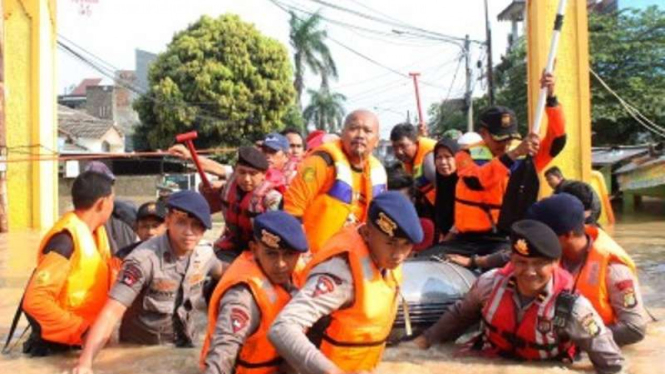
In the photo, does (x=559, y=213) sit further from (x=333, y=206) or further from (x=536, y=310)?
(x=333, y=206)

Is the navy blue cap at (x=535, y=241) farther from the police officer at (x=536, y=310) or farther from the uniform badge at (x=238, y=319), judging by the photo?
the uniform badge at (x=238, y=319)

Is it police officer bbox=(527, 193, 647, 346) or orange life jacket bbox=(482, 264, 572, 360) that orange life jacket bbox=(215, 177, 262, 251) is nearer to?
orange life jacket bbox=(482, 264, 572, 360)

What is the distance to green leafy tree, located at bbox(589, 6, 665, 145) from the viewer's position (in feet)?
71.7

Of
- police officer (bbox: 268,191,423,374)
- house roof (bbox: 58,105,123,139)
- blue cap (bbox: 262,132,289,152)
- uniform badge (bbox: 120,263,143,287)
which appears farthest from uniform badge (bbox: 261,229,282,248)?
house roof (bbox: 58,105,123,139)

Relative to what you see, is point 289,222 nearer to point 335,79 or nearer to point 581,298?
point 581,298

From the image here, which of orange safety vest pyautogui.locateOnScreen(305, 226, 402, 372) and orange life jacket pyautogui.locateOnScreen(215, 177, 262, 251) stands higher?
orange life jacket pyautogui.locateOnScreen(215, 177, 262, 251)

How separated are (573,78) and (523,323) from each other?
867 centimetres

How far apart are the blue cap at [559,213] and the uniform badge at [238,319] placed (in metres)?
1.68

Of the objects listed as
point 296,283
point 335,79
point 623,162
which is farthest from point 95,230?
point 335,79

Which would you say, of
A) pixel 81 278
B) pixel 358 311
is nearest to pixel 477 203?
pixel 358 311

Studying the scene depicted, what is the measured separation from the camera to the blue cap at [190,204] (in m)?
3.88

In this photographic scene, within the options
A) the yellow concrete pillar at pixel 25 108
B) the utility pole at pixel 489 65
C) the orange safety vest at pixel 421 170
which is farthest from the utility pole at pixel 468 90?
the orange safety vest at pixel 421 170

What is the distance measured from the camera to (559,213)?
4.10 metres

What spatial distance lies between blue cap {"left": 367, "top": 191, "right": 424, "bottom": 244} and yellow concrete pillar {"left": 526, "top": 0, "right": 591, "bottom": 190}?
911 centimetres
